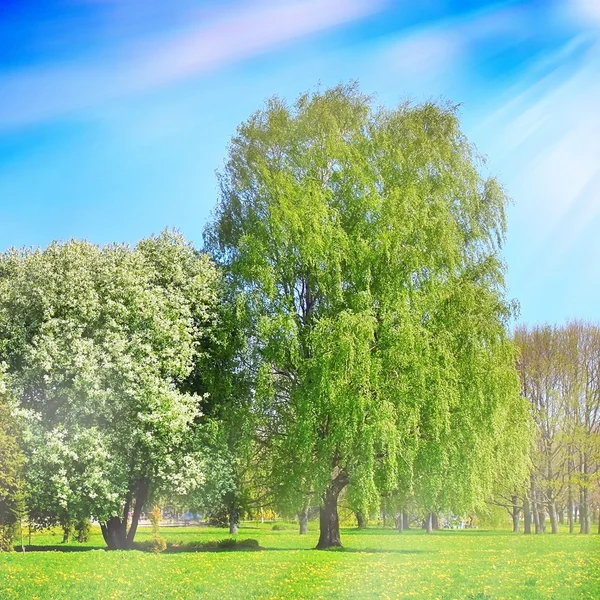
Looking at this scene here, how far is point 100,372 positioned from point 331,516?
1033cm

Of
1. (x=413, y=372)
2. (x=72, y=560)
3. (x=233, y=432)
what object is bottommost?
(x=72, y=560)

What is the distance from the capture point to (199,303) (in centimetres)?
2883

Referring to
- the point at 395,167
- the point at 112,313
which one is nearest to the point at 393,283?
the point at 395,167

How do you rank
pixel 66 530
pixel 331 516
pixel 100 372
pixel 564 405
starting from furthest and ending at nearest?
1. pixel 564 405
2. pixel 66 530
3. pixel 331 516
4. pixel 100 372

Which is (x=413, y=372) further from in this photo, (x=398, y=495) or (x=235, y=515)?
(x=235, y=515)

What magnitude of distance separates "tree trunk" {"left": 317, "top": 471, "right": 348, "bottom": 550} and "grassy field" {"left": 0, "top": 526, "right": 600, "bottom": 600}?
515 cm

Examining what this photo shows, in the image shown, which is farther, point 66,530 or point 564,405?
point 564,405

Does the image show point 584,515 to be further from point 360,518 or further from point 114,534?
point 114,534

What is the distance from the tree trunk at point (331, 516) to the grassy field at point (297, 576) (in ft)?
16.9

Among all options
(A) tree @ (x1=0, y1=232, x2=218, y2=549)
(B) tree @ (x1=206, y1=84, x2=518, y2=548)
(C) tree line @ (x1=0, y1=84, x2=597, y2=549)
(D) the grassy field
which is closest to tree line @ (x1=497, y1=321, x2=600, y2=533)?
(C) tree line @ (x1=0, y1=84, x2=597, y2=549)

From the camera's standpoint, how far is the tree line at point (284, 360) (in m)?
26.1

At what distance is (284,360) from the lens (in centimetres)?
2734

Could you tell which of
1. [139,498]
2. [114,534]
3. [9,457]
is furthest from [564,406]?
[9,457]

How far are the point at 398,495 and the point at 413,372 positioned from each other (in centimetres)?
492
